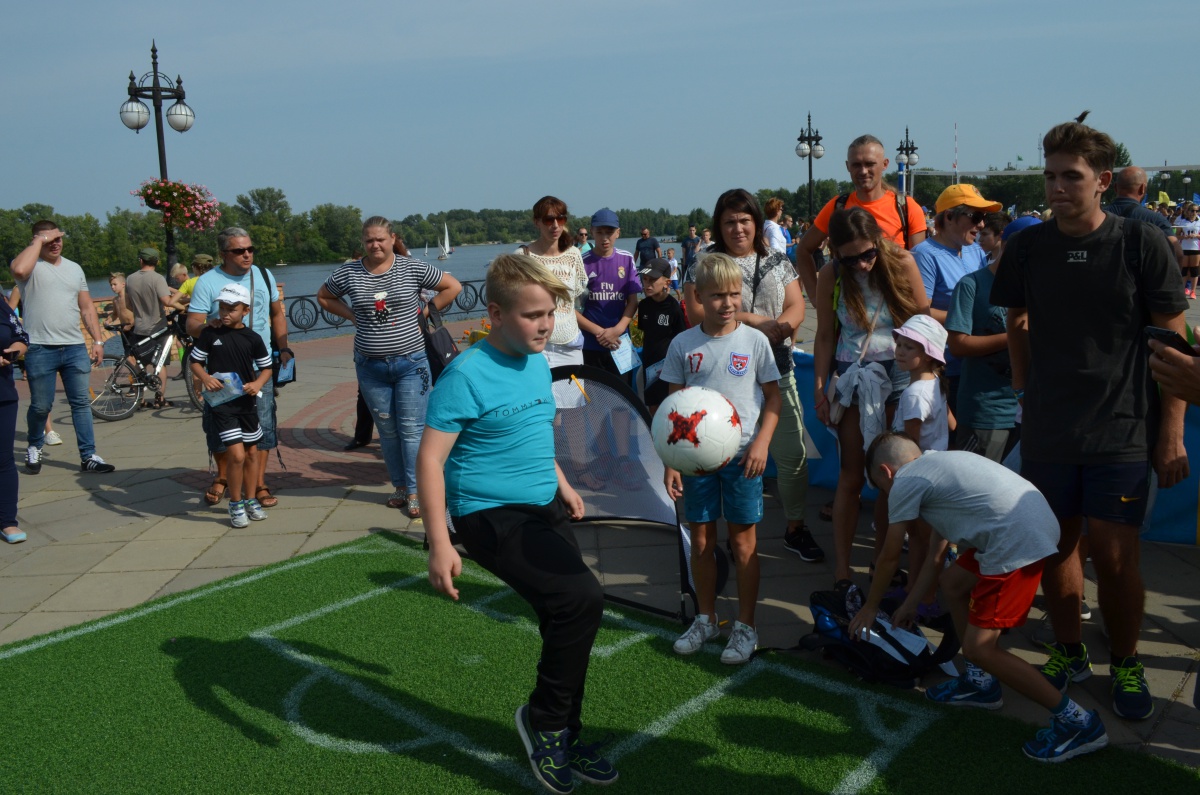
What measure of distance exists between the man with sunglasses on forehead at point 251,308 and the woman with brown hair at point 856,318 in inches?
169

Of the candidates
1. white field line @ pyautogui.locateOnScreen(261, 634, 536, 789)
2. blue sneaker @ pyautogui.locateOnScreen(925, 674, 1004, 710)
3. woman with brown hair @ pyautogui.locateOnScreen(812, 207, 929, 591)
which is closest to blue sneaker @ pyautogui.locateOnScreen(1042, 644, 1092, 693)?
blue sneaker @ pyautogui.locateOnScreen(925, 674, 1004, 710)

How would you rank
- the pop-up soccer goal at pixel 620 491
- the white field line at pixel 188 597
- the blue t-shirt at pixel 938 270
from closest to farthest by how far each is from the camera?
the white field line at pixel 188 597 → the pop-up soccer goal at pixel 620 491 → the blue t-shirt at pixel 938 270

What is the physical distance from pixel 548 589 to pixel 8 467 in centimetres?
532

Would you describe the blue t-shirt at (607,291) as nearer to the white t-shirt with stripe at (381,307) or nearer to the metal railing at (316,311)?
the white t-shirt with stripe at (381,307)

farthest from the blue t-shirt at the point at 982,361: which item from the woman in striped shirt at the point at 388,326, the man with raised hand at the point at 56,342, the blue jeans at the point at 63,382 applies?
the blue jeans at the point at 63,382

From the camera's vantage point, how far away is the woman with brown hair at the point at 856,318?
4.56 meters

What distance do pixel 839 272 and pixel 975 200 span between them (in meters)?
1.43

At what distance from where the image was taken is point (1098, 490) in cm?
353

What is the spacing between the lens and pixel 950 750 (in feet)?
11.1

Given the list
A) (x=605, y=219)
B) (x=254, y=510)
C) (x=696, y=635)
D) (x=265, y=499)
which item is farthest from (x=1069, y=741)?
(x=265, y=499)

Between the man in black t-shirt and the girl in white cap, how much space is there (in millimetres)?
610

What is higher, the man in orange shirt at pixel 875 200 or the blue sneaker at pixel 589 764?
the man in orange shirt at pixel 875 200

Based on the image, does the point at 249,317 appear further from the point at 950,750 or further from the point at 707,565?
the point at 950,750

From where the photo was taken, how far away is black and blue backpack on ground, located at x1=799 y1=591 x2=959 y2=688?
389 centimetres
